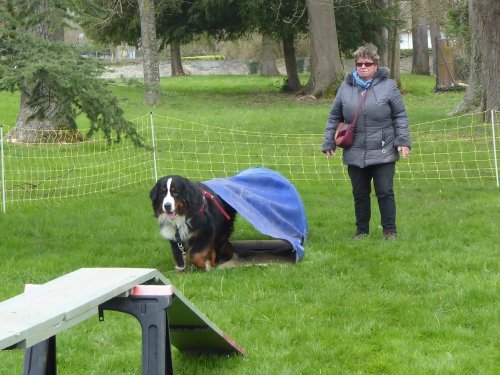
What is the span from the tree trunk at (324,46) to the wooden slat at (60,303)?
23369 mm

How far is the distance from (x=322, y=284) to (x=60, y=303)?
11.4 ft

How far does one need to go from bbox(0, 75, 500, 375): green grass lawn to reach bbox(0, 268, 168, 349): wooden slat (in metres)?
0.99

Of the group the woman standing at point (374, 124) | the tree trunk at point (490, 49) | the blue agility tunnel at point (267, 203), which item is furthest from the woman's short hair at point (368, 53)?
the tree trunk at point (490, 49)

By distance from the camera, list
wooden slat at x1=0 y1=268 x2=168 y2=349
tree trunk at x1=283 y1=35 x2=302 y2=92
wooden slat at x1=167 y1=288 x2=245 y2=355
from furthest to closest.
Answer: tree trunk at x1=283 y1=35 x2=302 y2=92 < wooden slat at x1=167 y1=288 x2=245 y2=355 < wooden slat at x1=0 y1=268 x2=168 y2=349

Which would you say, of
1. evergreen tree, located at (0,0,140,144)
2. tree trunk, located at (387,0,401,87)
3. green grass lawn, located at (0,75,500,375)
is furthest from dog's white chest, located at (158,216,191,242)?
tree trunk, located at (387,0,401,87)

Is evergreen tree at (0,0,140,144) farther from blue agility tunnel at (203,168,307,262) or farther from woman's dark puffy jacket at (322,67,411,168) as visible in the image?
woman's dark puffy jacket at (322,67,411,168)

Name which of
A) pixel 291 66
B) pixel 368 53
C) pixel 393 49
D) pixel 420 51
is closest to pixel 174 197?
pixel 368 53

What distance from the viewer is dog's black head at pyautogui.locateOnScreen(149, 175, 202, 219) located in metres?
7.27

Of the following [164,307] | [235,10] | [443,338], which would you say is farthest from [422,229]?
[235,10]

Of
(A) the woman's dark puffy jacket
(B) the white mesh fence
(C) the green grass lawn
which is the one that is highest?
(A) the woman's dark puffy jacket

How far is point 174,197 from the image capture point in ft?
23.9

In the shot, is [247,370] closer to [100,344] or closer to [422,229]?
[100,344]

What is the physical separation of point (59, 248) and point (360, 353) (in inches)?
173

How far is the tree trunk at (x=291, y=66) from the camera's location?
31.5 m
